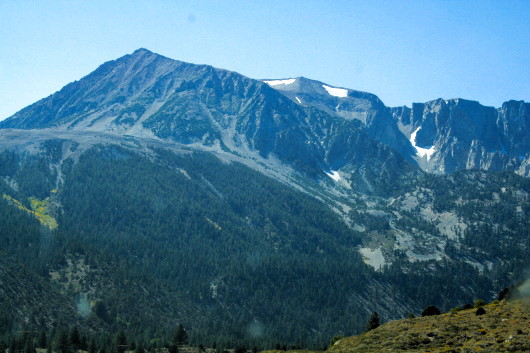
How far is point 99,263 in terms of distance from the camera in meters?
186

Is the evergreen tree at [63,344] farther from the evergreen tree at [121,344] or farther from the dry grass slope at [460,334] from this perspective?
the dry grass slope at [460,334]

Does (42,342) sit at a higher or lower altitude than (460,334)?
lower

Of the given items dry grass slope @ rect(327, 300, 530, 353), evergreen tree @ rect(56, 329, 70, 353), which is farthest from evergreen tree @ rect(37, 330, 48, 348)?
dry grass slope @ rect(327, 300, 530, 353)

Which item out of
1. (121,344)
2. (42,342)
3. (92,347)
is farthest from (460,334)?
(42,342)

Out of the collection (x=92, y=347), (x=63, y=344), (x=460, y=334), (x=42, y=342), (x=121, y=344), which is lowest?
(x=42, y=342)

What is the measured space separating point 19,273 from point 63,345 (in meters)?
64.4

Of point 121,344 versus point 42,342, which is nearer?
point 42,342

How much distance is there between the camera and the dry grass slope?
46.9 metres

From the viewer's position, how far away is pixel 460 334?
53.4m

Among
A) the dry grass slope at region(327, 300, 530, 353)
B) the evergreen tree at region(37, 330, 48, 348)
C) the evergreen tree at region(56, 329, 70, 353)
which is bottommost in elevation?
the evergreen tree at region(37, 330, 48, 348)

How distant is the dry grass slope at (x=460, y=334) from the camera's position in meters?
46.9

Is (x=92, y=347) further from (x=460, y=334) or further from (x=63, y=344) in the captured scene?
(x=460, y=334)

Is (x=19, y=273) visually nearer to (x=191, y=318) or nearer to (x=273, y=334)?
(x=191, y=318)

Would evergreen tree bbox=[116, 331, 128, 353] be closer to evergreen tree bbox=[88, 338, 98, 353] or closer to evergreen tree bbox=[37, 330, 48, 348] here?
evergreen tree bbox=[88, 338, 98, 353]
